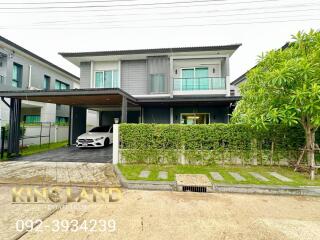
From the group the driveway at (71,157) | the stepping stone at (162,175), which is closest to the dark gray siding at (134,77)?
the driveway at (71,157)

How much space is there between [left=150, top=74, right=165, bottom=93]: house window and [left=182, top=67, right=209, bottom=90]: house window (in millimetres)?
1460

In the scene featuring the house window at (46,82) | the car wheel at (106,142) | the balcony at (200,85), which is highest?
the house window at (46,82)

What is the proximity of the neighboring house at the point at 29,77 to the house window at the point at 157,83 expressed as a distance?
30.1ft

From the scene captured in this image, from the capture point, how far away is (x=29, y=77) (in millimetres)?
14570

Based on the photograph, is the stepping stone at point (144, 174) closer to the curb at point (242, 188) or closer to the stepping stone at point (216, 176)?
the curb at point (242, 188)

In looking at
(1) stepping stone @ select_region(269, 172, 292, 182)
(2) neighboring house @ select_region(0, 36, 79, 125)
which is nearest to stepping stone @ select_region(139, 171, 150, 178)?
(1) stepping stone @ select_region(269, 172, 292, 182)

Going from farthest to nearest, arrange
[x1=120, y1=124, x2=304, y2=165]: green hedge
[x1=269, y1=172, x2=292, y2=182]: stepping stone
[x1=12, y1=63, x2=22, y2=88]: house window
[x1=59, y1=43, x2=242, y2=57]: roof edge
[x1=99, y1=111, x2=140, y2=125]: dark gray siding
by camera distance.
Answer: [x1=99, y1=111, x2=140, y2=125]: dark gray siding < [x1=12, y1=63, x2=22, y2=88]: house window < [x1=59, y1=43, x2=242, y2=57]: roof edge < [x1=120, y1=124, x2=304, y2=165]: green hedge < [x1=269, y1=172, x2=292, y2=182]: stepping stone

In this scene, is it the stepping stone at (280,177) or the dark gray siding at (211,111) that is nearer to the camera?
the stepping stone at (280,177)

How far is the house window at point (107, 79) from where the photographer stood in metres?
13.1

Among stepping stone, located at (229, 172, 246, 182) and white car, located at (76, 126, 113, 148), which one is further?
white car, located at (76, 126, 113, 148)

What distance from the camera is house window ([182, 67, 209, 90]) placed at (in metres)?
11.8

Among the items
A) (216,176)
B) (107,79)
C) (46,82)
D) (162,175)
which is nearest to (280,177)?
(216,176)

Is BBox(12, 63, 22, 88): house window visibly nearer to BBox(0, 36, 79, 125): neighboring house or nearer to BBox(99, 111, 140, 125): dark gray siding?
BBox(0, 36, 79, 125): neighboring house

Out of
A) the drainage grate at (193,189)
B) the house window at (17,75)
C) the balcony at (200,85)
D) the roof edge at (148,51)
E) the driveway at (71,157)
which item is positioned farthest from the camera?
the house window at (17,75)
